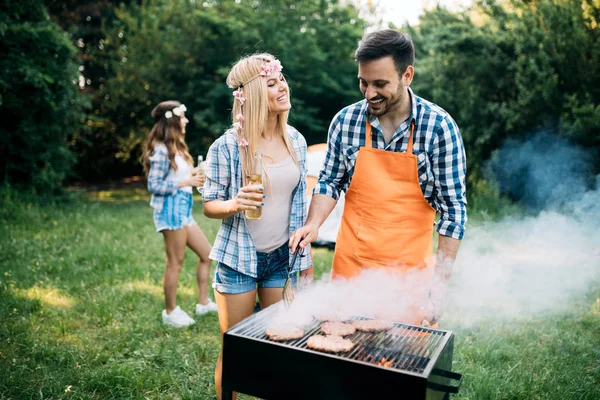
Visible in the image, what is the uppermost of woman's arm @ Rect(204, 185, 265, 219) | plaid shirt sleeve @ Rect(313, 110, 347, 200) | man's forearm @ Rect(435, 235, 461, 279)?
plaid shirt sleeve @ Rect(313, 110, 347, 200)

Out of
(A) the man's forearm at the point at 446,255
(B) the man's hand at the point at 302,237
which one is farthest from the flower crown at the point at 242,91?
(A) the man's forearm at the point at 446,255

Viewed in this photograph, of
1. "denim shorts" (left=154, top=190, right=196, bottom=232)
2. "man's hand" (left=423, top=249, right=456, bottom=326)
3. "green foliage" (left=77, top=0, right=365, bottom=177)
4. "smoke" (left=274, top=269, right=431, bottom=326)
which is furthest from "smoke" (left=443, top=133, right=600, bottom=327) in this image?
"green foliage" (left=77, top=0, right=365, bottom=177)

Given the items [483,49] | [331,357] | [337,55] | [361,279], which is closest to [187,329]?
[361,279]

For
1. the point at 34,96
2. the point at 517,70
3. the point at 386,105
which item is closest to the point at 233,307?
the point at 386,105

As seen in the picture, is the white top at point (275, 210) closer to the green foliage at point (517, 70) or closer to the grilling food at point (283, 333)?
the grilling food at point (283, 333)

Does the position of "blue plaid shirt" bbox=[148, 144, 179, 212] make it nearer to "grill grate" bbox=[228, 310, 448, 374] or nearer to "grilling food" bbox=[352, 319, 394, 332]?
"grill grate" bbox=[228, 310, 448, 374]

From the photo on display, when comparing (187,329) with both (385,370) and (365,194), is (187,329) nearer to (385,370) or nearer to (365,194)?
(365,194)

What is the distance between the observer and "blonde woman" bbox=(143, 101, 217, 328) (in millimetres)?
4516

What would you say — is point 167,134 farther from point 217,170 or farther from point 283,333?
point 283,333

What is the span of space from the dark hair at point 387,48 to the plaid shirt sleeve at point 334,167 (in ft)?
1.50

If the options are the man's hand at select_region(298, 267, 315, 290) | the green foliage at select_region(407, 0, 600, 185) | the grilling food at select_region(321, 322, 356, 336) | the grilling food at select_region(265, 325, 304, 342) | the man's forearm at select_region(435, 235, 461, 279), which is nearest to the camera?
the grilling food at select_region(265, 325, 304, 342)

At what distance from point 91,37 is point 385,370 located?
754 inches

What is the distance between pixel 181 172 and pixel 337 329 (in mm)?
2903

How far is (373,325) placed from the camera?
2.36 m
